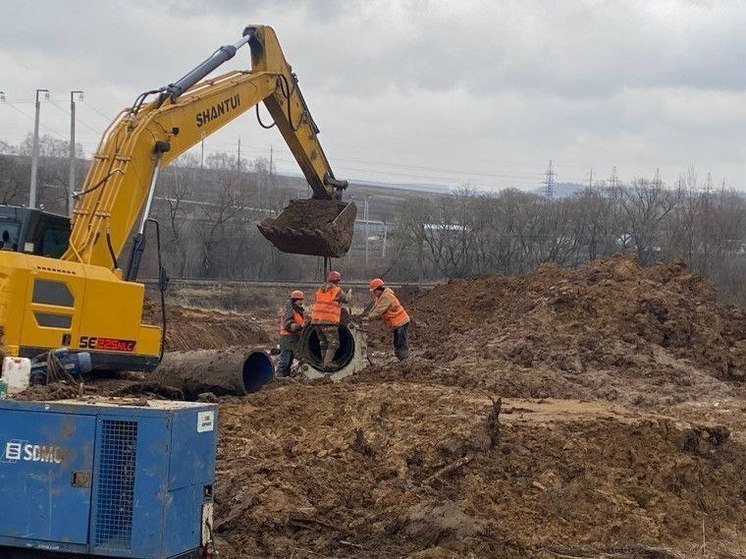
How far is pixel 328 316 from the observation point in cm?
1474

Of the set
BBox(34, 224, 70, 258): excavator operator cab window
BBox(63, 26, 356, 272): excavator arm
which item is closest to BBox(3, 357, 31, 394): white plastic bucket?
BBox(63, 26, 356, 272): excavator arm

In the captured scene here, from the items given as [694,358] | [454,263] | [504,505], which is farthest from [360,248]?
[504,505]

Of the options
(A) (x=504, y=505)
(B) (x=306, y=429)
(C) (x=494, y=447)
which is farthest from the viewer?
(B) (x=306, y=429)

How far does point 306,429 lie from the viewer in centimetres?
1051

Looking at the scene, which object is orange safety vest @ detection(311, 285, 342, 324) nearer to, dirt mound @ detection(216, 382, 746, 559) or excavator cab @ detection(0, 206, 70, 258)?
dirt mound @ detection(216, 382, 746, 559)

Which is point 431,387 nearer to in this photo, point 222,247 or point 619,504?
point 619,504

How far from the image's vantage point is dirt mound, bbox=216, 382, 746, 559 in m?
8.09

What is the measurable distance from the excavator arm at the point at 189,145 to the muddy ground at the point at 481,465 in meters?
1.72

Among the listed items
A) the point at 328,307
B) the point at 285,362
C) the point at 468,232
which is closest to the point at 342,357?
the point at 328,307

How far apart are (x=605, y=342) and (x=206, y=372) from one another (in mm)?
6945

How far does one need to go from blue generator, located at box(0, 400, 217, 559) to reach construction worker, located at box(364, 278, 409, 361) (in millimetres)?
9395

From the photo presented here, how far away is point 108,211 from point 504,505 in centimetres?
510

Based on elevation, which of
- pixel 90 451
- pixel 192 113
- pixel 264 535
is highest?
pixel 192 113

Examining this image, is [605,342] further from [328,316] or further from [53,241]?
[53,241]
